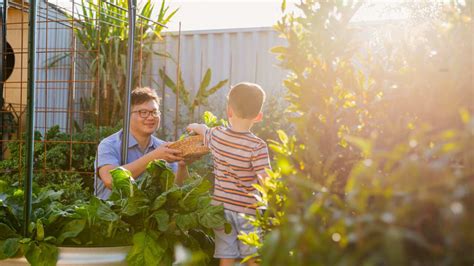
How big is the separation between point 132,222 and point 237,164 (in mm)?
506

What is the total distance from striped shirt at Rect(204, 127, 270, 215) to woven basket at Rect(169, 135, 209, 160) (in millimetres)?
186

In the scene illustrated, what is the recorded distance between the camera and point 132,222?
2709 mm

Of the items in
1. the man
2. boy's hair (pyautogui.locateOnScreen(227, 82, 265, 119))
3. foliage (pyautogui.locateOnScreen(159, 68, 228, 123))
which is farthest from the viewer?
foliage (pyautogui.locateOnScreen(159, 68, 228, 123))

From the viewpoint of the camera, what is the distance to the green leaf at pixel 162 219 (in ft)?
8.45

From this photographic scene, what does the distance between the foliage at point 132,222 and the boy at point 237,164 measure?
107 mm

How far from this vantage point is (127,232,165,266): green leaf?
2572mm

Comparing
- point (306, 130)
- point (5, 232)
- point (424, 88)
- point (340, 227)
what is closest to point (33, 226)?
point (5, 232)

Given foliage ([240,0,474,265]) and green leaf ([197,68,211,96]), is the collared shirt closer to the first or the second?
foliage ([240,0,474,265])

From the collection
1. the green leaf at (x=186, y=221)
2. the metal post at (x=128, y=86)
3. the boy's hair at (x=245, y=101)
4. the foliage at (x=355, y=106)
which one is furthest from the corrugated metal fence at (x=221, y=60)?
the foliage at (x=355, y=106)

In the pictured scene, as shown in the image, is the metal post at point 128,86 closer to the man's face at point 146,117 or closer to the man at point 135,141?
the man at point 135,141

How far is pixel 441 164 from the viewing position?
0.75 meters

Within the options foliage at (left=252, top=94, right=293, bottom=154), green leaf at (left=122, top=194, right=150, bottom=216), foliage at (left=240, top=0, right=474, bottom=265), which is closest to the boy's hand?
green leaf at (left=122, top=194, right=150, bottom=216)

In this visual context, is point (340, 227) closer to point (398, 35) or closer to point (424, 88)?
point (424, 88)

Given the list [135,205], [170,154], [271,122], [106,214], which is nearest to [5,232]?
[106,214]
